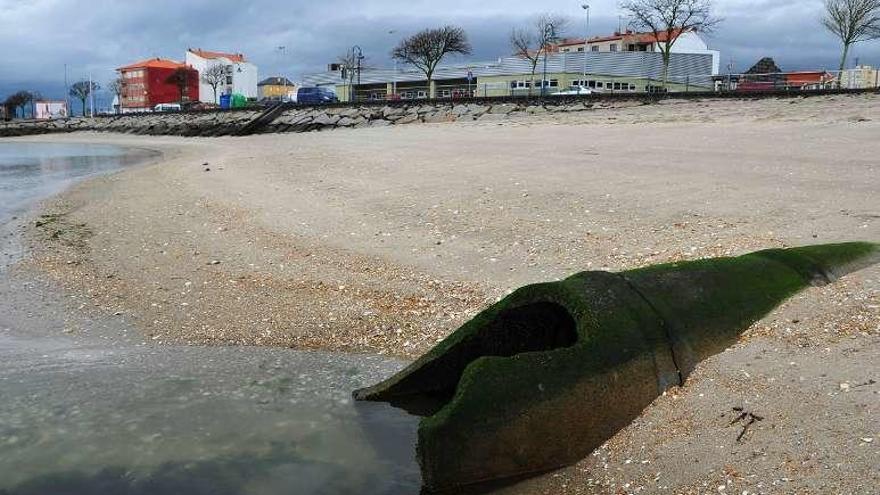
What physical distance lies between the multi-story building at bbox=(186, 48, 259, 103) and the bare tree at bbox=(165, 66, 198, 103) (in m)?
Answer: 1.89

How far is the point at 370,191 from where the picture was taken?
13422 mm

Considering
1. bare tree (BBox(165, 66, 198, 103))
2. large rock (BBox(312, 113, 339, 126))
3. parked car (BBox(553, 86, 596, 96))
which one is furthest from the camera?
bare tree (BBox(165, 66, 198, 103))

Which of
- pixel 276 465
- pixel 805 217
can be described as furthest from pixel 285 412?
pixel 805 217

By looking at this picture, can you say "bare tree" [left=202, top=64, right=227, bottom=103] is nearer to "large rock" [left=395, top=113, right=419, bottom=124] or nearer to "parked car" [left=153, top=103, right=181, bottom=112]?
"parked car" [left=153, top=103, right=181, bottom=112]

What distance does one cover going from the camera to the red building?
124 metres

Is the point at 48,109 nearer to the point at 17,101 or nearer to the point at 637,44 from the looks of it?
the point at 17,101

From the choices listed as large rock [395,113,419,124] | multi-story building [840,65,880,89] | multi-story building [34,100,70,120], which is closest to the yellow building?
multi-story building [34,100,70,120]

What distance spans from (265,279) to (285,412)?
138 inches

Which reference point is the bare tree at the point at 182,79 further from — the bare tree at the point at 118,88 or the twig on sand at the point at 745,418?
the twig on sand at the point at 745,418

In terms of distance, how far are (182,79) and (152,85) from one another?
1603 centimetres

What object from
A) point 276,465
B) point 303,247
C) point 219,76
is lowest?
point 276,465

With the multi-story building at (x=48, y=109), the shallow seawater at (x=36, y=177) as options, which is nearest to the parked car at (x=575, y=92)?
the shallow seawater at (x=36, y=177)

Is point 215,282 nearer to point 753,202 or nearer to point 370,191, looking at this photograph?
point 370,191

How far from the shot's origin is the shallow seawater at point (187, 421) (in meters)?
4.52
